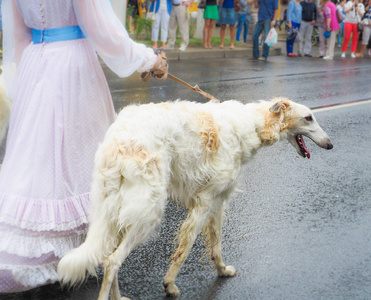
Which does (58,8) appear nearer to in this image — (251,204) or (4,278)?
(4,278)

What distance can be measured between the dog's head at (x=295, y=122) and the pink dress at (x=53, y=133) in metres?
0.93

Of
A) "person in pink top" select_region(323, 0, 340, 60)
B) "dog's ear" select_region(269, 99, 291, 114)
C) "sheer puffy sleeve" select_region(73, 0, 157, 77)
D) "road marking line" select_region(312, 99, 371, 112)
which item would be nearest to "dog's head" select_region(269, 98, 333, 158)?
"dog's ear" select_region(269, 99, 291, 114)

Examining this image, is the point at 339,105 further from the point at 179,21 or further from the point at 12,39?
the point at 179,21

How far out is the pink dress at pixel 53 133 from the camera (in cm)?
318

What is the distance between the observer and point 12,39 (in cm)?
363

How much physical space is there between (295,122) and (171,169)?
102cm

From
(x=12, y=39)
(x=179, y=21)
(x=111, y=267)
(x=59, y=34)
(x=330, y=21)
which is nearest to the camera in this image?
(x=111, y=267)

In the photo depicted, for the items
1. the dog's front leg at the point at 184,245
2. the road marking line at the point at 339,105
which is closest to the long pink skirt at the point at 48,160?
the dog's front leg at the point at 184,245

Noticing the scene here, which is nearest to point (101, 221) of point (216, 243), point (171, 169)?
point (171, 169)

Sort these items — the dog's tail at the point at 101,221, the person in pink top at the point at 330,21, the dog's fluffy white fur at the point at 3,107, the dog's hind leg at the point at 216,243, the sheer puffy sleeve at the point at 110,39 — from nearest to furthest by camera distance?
the dog's tail at the point at 101,221
the sheer puffy sleeve at the point at 110,39
the dog's hind leg at the point at 216,243
the dog's fluffy white fur at the point at 3,107
the person in pink top at the point at 330,21

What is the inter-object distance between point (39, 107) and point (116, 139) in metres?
0.64

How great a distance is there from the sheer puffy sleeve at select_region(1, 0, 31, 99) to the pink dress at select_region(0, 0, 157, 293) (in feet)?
0.06

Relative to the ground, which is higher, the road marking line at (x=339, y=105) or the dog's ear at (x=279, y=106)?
the dog's ear at (x=279, y=106)

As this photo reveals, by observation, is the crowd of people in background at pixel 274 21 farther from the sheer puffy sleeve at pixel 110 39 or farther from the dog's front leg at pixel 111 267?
the dog's front leg at pixel 111 267
